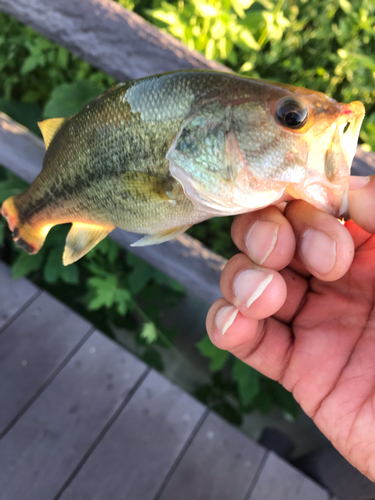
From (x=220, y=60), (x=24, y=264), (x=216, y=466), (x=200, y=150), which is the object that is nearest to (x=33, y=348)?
(x=24, y=264)

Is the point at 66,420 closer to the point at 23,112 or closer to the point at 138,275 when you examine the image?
the point at 138,275

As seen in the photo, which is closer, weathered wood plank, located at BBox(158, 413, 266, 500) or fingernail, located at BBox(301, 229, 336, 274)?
fingernail, located at BBox(301, 229, 336, 274)

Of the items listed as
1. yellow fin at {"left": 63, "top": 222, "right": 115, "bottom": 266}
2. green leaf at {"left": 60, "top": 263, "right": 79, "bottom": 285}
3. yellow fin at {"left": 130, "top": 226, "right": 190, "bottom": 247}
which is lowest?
green leaf at {"left": 60, "top": 263, "right": 79, "bottom": 285}

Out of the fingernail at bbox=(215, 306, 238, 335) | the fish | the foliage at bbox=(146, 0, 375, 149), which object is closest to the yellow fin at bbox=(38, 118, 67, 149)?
the fish

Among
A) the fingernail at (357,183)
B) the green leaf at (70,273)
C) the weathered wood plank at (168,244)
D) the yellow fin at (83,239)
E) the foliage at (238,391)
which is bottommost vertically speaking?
the foliage at (238,391)

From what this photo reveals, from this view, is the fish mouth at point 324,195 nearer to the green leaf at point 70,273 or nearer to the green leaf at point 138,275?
the green leaf at point 138,275

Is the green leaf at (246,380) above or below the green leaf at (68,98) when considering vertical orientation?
below

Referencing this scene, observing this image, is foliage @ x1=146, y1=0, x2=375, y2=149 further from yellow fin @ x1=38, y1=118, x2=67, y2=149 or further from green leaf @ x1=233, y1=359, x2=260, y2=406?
green leaf @ x1=233, y1=359, x2=260, y2=406

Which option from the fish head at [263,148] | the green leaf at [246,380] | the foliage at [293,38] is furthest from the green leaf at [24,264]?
the fish head at [263,148]
